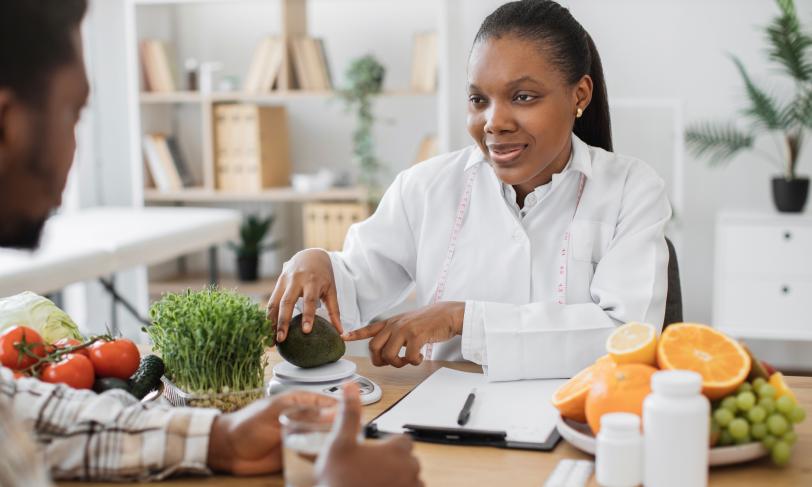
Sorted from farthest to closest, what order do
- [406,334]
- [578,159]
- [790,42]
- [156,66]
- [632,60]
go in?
[156,66] < [632,60] < [790,42] < [578,159] < [406,334]

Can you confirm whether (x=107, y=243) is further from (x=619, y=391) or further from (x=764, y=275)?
(x=764, y=275)

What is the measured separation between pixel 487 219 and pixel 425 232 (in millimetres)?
139

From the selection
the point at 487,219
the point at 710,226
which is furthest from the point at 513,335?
the point at 710,226

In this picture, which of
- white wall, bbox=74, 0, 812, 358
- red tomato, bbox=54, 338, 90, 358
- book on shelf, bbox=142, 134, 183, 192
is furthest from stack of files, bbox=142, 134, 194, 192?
red tomato, bbox=54, 338, 90, 358

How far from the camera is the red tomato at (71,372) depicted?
133 centimetres

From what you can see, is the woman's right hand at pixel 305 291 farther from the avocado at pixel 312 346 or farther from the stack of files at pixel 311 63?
the stack of files at pixel 311 63

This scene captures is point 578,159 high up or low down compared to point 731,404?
up

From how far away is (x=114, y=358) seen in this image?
4.62 ft

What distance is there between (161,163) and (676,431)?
4242 mm

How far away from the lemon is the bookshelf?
337cm

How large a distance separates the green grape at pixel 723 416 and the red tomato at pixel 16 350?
3.16 ft

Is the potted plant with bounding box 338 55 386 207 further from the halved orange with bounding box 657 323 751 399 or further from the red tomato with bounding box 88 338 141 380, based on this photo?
the halved orange with bounding box 657 323 751 399

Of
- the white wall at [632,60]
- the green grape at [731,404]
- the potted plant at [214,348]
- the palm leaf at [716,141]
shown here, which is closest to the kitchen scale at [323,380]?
the potted plant at [214,348]

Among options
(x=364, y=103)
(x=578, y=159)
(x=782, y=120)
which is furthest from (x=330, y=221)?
(x=578, y=159)
